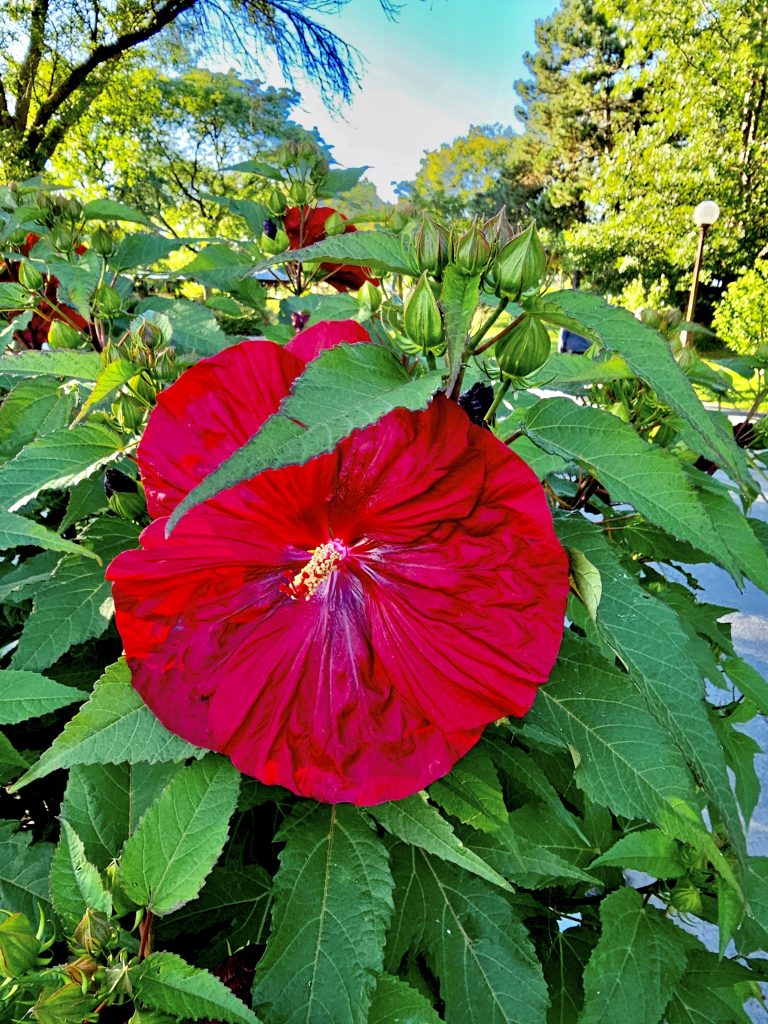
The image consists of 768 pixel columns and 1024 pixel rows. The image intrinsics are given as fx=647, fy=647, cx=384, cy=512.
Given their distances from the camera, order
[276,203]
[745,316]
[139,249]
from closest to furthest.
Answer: [139,249]
[276,203]
[745,316]

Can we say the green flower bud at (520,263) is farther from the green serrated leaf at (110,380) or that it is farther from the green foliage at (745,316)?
the green foliage at (745,316)

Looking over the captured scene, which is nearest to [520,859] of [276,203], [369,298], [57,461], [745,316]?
[57,461]

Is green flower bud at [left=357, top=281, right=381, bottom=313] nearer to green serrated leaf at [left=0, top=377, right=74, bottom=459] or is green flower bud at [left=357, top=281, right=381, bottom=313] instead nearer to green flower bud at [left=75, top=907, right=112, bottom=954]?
green serrated leaf at [left=0, top=377, right=74, bottom=459]

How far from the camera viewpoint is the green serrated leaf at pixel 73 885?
40 centimetres

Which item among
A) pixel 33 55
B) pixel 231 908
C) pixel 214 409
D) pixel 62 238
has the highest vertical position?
pixel 33 55

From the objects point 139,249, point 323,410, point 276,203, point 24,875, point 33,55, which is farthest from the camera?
point 33,55

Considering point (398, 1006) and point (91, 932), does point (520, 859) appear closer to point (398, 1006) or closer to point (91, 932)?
point (398, 1006)

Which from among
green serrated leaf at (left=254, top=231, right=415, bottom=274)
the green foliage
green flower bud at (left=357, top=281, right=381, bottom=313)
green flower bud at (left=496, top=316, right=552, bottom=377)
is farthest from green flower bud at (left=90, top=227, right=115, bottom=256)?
the green foliage

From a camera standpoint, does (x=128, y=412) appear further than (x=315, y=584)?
Yes

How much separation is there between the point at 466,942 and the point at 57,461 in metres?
0.53

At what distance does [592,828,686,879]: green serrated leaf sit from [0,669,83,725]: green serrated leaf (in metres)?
0.47

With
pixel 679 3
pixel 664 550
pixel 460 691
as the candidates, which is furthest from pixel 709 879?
pixel 679 3

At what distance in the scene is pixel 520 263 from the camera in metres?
0.40

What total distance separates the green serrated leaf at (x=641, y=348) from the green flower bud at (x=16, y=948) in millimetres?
458
